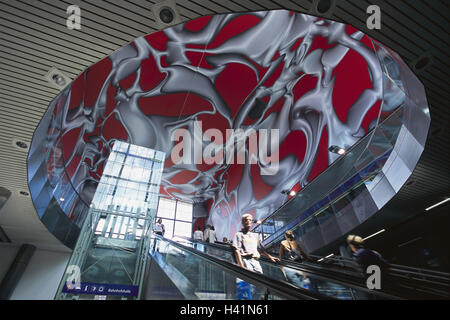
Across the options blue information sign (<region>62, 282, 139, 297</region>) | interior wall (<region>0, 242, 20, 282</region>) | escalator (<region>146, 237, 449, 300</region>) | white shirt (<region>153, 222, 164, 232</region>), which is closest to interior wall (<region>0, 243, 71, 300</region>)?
interior wall (<region>0, 242, 20, 282</region>)

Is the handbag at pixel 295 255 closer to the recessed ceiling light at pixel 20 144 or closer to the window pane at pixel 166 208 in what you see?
the recessed ceiling light at pixel 20 144

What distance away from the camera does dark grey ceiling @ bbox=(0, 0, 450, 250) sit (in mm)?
2807

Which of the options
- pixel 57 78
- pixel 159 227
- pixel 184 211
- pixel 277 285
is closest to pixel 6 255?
pixel 159 227

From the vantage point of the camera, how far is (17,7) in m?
2.75

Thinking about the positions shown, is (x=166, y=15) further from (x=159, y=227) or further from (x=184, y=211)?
(x=184, y=211)

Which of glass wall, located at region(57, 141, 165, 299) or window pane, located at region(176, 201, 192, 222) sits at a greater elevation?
window pane, located at region(176, 201, 192, 222)

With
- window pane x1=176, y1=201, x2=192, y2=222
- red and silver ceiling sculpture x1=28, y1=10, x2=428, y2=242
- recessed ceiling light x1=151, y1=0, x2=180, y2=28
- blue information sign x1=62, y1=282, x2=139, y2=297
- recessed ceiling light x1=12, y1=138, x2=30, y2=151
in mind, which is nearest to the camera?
recessed ceiling light x1=151, y1=0, x2=180, y2=28

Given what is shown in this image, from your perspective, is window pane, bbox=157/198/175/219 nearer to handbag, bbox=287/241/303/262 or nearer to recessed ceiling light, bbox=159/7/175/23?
handbag, bbox=287/241/303/262

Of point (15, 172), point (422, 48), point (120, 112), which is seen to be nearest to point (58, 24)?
point (15, 172)

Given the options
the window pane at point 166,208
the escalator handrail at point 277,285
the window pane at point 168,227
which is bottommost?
the escalator handrail at point 277,285

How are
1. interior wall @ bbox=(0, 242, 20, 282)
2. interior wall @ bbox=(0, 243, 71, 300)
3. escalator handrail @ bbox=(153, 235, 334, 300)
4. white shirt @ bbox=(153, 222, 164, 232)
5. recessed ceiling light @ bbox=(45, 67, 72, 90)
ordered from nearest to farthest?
escalator handrail @ bbox=(153, 235, 334, 300), recessed ceiling light @ bbox=(45, 67, 72, 90), interior wall @ bbox=(0, 242, 20, 282), interior wall @ bbox=(0, 243, 71, 300), white shirt @ bbox=(153, 222, 164, 232)

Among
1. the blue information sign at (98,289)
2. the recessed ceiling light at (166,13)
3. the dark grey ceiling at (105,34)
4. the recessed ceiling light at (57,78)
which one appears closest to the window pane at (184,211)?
the blue information sign at (98,289)

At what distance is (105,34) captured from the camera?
3008mm

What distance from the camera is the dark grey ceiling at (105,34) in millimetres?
2807
